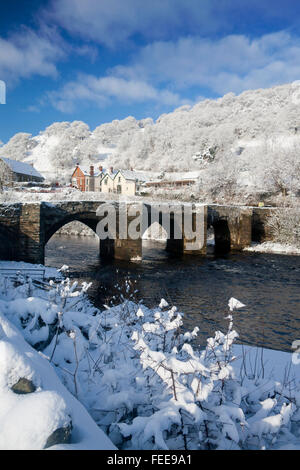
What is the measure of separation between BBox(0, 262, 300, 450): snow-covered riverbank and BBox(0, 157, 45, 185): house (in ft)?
137

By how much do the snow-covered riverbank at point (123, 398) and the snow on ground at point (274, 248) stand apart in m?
24.2

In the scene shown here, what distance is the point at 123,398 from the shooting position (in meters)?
2.51

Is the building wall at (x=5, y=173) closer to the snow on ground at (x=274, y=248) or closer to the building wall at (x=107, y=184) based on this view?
the building wall at (x=107, y=184)

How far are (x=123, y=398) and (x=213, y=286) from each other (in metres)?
11.7

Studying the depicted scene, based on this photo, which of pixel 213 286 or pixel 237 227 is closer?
pixel 213 286

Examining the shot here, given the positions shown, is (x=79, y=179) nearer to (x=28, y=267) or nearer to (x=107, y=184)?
(x=107, y=184)

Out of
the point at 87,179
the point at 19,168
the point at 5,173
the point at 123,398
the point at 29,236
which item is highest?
the point at 19,168

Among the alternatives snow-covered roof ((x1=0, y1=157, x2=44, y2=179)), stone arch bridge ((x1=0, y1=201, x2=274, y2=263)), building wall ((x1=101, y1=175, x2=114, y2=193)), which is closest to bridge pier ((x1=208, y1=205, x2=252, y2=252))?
stone arch bridge ((x1=0, y1=201, x2=274, y2=263))

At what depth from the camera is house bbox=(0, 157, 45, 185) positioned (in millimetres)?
43306

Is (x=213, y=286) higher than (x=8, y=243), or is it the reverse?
(x=8, y=243)

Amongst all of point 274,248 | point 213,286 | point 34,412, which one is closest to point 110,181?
point 274,248

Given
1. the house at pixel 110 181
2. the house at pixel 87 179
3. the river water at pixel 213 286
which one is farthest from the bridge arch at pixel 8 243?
the house at pixel 87 179
